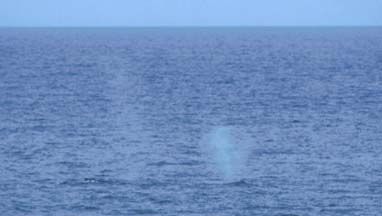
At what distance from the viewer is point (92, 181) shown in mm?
33562

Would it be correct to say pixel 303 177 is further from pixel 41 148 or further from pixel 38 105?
pixel 38 105

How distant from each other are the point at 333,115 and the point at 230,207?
22.8 m

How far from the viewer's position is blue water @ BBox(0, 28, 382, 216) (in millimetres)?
30719

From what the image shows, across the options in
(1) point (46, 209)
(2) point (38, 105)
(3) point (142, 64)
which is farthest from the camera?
(3) point (142, 64)

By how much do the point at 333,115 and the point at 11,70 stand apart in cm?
3949

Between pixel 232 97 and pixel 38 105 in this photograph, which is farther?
pixel 232 97

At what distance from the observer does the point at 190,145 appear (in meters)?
41.2

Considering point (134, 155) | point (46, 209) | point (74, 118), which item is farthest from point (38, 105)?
point (46, 209)

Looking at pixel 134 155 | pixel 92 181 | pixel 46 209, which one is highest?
pixel 134 155

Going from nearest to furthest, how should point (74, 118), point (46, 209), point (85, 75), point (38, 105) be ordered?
point (46, 209) < point (74, 118) < point (38, 105) < point (85, 75)

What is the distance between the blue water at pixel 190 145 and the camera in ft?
101

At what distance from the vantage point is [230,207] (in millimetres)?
29969

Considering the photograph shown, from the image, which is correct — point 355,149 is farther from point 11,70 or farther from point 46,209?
point 11,70

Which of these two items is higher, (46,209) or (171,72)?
(171,72)
